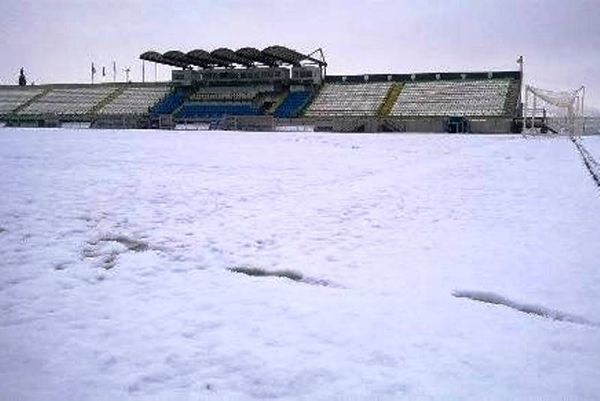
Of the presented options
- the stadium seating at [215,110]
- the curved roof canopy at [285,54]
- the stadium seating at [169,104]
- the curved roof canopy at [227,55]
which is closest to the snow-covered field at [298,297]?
the curved roof canopy at [285,54]

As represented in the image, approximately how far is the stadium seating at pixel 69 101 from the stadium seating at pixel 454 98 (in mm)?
34751

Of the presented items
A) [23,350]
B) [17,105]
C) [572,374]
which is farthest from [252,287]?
[17,105]

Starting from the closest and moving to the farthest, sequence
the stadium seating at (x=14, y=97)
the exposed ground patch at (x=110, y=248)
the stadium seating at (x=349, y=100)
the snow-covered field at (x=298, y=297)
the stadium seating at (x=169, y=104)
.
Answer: the snow-covered field at (x=298, y=297) → the exposed ground patch at (x=110, y=248) → the stadium seating at (x=349, y=100) → the stadium seating at (x=169, y=104) → the stadium seating at (x=14, y=97)

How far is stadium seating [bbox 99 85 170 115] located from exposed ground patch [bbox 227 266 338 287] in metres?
54.9

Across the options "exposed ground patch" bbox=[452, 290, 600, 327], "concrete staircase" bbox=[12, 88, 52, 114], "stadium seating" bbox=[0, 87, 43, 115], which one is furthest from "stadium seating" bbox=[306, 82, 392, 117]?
"exposed ground patch" bbox=[452, 290, 600, 327]

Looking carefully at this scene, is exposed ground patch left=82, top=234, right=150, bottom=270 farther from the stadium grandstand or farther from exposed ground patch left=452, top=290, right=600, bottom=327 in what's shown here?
the stadium grandstand

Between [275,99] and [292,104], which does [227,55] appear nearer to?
[275,99]

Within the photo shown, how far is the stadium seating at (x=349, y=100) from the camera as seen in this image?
51.3 m

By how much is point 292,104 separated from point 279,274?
5069 cm

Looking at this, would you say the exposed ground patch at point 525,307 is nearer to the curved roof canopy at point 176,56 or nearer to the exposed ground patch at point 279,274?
the exposed ground patch at point 279,274

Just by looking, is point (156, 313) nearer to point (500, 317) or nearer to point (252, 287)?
point (252, 287)

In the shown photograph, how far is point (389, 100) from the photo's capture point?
172 ft

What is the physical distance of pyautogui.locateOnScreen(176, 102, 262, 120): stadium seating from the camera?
2138 inches

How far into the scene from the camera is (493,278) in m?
4.91
